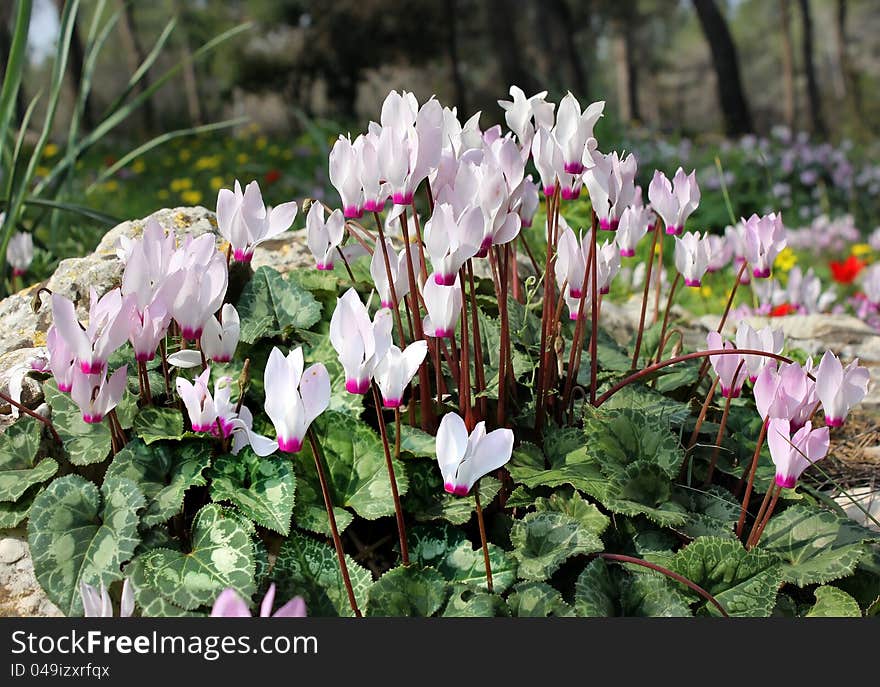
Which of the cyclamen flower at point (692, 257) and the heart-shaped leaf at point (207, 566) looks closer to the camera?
the heart-shaped leaf at point (207, 566)

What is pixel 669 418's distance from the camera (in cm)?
196

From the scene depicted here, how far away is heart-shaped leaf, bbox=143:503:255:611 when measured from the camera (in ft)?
4.65

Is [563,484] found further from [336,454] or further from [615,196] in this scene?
[615,196]

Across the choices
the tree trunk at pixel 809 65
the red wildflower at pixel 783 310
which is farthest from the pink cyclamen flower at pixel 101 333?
the tree trunk at pixel 809 65

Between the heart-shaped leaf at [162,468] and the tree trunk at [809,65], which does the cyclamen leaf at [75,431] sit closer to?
the heart-shaped leaf at [162,468]

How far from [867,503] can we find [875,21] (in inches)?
1804

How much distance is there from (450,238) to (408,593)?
57 cm

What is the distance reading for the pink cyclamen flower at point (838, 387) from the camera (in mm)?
1408

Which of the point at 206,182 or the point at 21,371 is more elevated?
the point at 21,371

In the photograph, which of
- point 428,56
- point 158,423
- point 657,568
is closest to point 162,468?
point 158,423

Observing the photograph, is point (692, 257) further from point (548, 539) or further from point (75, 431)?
point (75, 431)

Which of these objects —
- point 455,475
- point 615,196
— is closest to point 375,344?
point 455,475

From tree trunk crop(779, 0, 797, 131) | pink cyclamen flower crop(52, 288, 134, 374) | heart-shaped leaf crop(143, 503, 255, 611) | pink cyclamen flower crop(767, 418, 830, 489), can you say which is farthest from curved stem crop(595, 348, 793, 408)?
tree trunk crop(779, 0, 797, 131)

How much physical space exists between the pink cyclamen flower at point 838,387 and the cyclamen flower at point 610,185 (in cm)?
47
